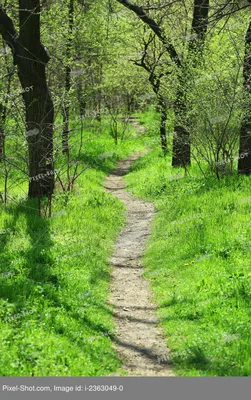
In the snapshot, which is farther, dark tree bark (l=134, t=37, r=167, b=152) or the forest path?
dark tree bark (l=134, t=37, r=167, b=152)

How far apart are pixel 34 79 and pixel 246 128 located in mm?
5538

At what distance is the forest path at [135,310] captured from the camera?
18.8 ft

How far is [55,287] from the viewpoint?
23.5 feet

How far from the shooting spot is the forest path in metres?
5.73

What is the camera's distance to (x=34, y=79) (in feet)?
37.5

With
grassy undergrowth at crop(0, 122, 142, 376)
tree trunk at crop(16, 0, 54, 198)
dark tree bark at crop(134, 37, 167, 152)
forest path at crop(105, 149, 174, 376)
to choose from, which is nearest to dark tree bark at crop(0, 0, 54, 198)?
tree trunk at crop(16, 0, 54, 198)

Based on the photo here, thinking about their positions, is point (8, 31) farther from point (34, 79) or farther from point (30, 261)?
point (30, 261)

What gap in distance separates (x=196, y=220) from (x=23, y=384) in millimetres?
6128

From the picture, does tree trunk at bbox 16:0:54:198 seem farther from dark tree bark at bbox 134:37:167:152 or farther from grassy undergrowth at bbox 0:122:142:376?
dark tree bark at bbox 134:37:167:152

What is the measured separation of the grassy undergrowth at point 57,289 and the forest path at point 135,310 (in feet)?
0.60

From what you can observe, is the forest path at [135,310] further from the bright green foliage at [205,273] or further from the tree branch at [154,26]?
the tree branch at [154,26]

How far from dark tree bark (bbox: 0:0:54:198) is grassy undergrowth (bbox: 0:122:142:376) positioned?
0.97 meters

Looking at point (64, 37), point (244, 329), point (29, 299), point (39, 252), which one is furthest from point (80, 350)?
point (64, 37)

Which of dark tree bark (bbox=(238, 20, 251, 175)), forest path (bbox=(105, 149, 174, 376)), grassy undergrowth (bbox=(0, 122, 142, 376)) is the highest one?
dark tree bark (bbox=(238, 20, 251, 175))
